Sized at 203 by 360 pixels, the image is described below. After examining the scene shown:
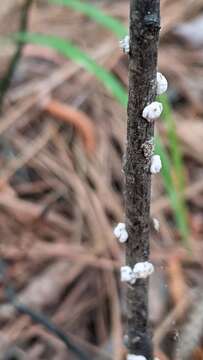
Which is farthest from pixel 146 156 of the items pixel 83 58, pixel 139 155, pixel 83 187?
pixel 83 187

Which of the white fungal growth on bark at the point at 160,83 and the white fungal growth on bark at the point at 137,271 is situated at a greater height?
the white fungal growth on bark at the point at 160,83

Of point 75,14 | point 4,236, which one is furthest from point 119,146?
point 75,14

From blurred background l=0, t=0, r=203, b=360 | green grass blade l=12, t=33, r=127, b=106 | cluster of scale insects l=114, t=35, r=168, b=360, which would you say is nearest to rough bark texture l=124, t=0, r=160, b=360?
cluster of scale insects l=114, t=35, r=168, b=360

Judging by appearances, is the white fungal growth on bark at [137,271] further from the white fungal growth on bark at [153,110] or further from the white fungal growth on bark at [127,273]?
the white fungal growth on bark at [153,110]

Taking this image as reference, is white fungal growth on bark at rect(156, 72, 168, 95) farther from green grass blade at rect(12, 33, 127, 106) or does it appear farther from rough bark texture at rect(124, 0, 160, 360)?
green grass blade at rect(12, 33, 127, 106)

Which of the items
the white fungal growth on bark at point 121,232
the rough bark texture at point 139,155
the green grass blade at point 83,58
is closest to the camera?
the rough bark texture at point 139,155

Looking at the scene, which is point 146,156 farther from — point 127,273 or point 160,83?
point 127,273

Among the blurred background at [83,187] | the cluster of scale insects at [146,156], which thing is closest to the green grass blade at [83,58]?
the blurred background at [83,187]
